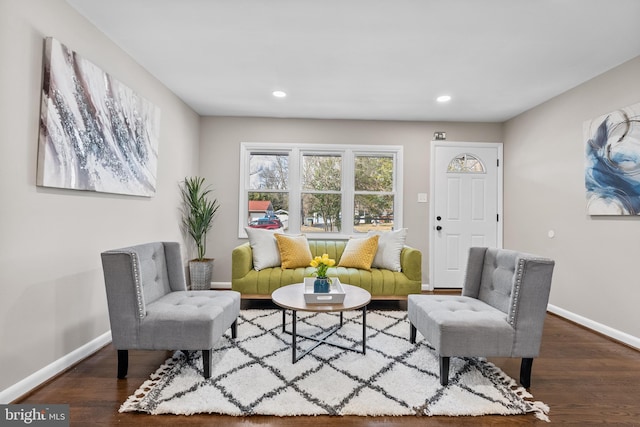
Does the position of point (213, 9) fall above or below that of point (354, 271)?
above

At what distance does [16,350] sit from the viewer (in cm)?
170

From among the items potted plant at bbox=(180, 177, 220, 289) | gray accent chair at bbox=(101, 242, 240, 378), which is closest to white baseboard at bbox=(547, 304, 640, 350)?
gray accent chair at bbox=(101, 242, 240, 378)

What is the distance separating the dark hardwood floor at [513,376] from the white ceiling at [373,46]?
2.41m

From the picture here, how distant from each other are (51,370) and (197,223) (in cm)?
213

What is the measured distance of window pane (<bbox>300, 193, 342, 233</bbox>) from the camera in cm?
437

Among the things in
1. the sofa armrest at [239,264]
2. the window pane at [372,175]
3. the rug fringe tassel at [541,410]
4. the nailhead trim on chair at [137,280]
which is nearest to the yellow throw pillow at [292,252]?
the sofa armrest at [239,264]

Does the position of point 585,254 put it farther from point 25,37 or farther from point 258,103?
point 25,37

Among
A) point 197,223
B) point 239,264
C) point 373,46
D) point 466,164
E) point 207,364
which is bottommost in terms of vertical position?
point 207,364

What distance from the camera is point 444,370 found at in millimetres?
1872

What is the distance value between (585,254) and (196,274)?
14.0 ft

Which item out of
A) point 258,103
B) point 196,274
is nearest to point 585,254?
point 258,103

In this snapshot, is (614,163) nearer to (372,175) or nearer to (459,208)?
(459,208)

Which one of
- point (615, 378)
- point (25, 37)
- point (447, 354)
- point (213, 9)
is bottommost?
point (615, 378)

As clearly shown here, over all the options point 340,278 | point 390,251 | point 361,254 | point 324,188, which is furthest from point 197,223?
point 390,251
